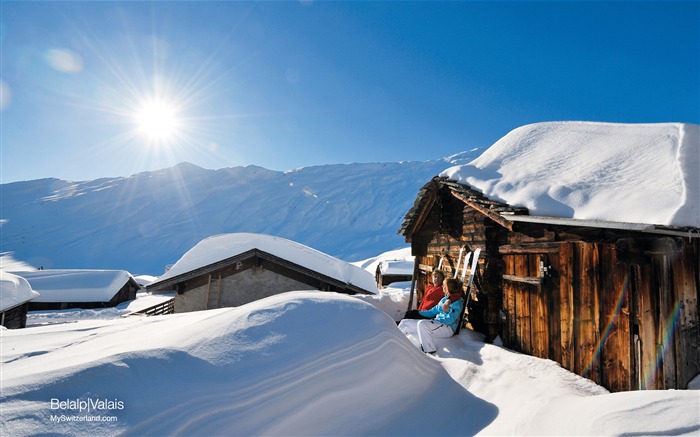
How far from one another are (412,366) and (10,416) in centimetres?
311

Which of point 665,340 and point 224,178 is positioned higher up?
point 224,178

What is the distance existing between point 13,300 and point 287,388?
19257 mm

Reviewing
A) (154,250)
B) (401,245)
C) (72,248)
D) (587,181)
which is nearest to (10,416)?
(587,181)

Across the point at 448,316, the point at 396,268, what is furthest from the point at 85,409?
the point at 396,268

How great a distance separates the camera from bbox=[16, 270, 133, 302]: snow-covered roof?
97.7 ft

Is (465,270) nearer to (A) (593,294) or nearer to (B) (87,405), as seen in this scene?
(A) (593,294)

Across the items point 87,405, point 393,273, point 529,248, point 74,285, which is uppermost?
point 529,248

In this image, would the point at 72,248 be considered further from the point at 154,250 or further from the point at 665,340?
the point at 665,340

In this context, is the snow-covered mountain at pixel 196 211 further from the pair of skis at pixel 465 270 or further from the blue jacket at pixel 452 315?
the blue jacket at pixel 452 315

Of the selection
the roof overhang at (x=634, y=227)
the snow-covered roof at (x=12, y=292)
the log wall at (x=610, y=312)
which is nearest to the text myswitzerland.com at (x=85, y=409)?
the roof overhang at (x=634, y=227)

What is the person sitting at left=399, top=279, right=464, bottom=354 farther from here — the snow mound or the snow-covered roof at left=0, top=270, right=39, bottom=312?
the snow-covered roof at left=0, top=270, right=39, bottom=312

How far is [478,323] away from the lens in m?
7.20

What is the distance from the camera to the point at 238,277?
1290 cm

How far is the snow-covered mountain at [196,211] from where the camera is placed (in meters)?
96.1
